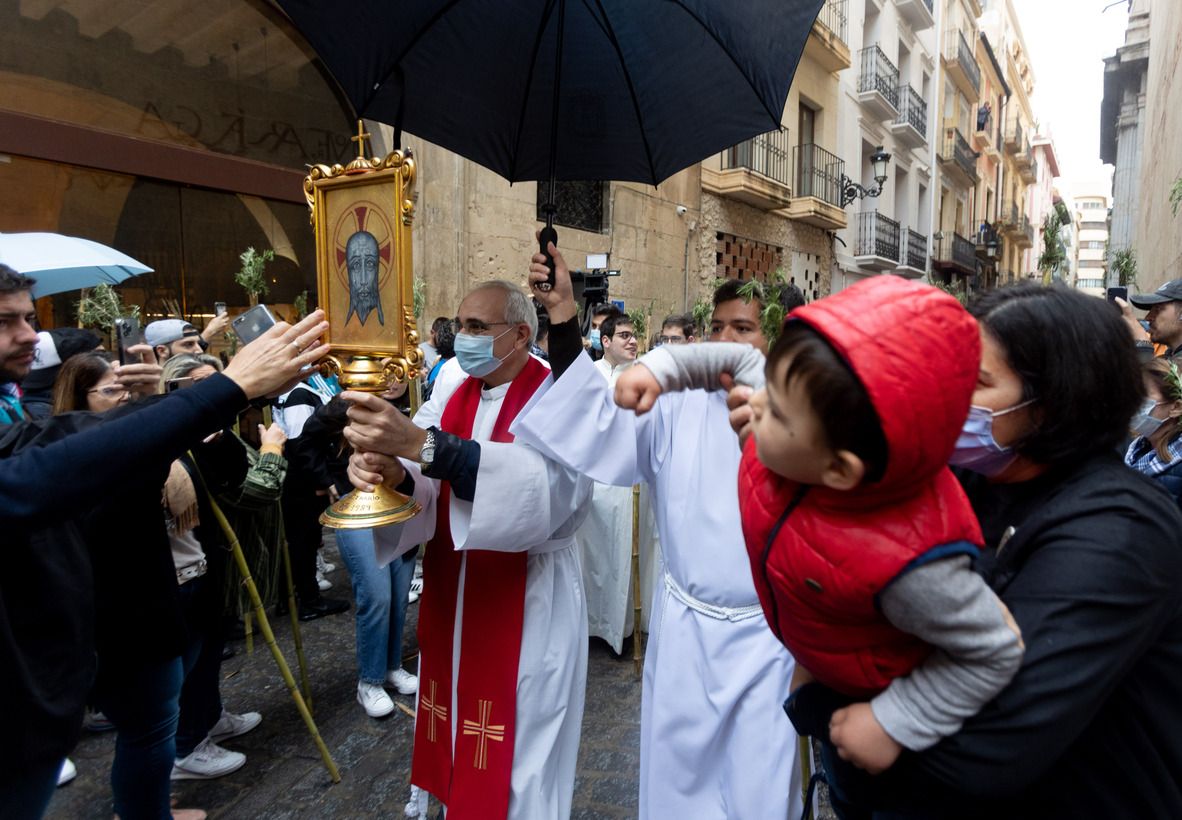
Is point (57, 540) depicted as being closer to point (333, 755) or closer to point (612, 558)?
point (333, 755)

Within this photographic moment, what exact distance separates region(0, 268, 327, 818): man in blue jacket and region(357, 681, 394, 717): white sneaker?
6.71ft

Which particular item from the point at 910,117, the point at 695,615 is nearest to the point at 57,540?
the point at 695,615

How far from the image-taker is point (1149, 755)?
1029 millimetres

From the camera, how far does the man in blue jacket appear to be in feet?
4.51

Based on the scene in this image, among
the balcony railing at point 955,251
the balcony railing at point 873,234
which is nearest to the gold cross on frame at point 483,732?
the balcony railing at point 873,234

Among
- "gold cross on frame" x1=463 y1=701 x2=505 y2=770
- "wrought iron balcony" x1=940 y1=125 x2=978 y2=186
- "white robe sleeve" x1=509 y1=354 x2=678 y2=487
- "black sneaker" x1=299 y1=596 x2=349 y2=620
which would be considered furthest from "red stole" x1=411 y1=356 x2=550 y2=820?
"wrought iron balcony" x1=940 y1=125 x2=978 y2=186

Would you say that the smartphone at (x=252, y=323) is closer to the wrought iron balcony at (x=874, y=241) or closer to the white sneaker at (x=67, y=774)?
the white sneaker at (x=67, y=774)

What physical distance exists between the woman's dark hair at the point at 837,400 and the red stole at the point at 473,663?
1607 mm

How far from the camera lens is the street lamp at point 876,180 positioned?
1391 cm

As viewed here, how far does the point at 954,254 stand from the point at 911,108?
695 centimetres

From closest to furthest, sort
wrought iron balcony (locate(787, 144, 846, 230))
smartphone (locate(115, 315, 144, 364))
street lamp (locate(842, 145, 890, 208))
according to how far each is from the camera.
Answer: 1. smartphone (locate(115, 315, 144, 364))
2. street lamp (locate(842, 145, 890, 208))
3. wrought iron balcony (locate(787, 144, 846, 230))

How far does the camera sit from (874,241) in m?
20.7

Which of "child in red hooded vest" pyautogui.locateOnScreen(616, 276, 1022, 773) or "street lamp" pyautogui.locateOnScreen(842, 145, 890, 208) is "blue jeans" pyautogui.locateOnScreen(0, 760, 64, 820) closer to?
"child in red hooded vest" pyautogui.locateOnScreen(616, 276, 1022, 773)

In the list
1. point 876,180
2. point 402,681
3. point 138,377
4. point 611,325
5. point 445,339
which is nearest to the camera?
point 138,377
